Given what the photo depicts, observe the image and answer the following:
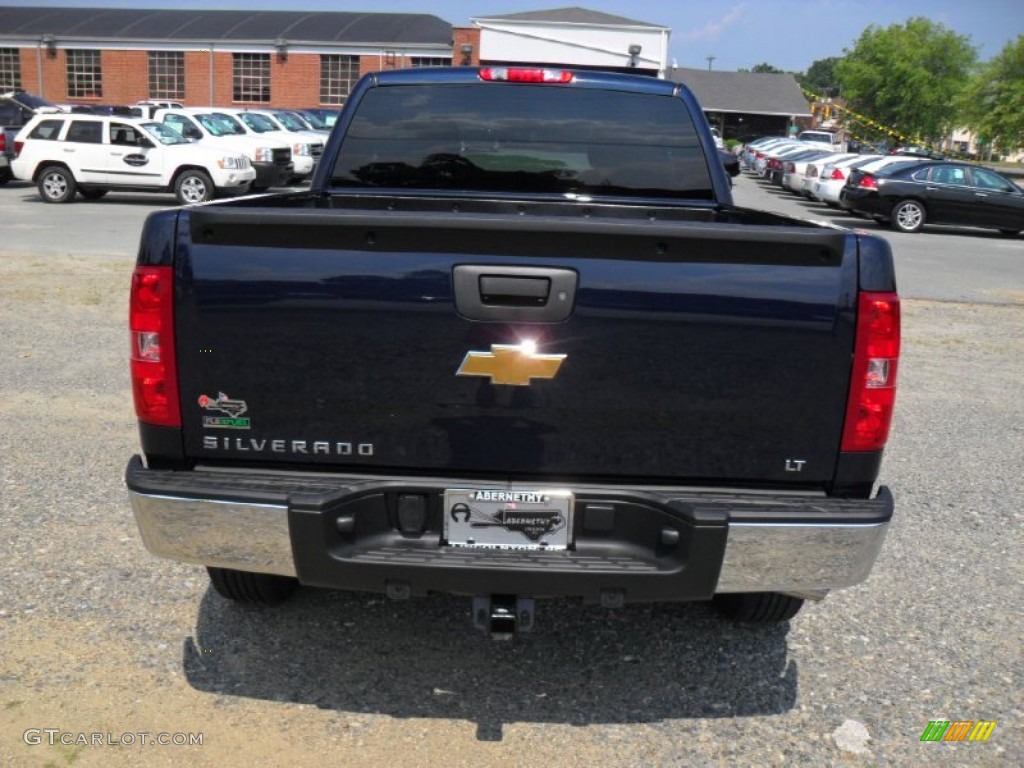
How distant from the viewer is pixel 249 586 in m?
3.74

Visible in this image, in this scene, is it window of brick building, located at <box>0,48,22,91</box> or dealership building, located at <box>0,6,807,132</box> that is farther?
window of brick building, located at <box>0,48,22,91</box>

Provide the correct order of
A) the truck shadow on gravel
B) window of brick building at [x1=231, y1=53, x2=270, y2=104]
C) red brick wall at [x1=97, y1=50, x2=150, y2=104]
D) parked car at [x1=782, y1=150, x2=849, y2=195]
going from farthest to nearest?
red brick wall at [x1=97, y1=50, x2=150, y2=104]
window of brick building at [x1=231, y1=53, x2=270, y2=104]
parked car at [x1=782, y1=150, x2=849, y2=195]
the truck shadow on gravel

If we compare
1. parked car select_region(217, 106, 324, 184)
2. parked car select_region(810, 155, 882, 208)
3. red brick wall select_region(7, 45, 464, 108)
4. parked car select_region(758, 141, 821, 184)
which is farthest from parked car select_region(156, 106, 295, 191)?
red brick wall select_region(7, 45, 464, 108)

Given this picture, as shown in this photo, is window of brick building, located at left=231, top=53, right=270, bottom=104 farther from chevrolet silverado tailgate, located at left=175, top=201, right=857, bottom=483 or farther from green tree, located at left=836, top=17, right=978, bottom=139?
chevrolet silverado tailgate, located at left=175, top=201, right=857, bottom=483

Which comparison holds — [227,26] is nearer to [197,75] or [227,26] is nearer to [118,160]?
[197,75]

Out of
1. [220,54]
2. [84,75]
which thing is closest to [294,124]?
[220,54]

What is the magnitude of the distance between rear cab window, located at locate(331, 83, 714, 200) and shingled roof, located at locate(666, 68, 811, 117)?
7517cm

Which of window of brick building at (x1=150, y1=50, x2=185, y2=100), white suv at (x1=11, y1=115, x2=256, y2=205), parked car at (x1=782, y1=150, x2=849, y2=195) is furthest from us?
window of brick building at (x1=150, y1=50, x2=185, y2=100)

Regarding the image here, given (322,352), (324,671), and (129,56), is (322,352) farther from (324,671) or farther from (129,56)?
(129,56)

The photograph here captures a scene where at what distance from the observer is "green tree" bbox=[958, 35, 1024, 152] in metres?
53.8

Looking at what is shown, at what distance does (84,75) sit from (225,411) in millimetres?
58643

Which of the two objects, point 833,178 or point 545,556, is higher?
point 833,178

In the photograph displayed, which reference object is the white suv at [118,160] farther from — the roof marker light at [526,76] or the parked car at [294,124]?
the roof marker light at [526,76]

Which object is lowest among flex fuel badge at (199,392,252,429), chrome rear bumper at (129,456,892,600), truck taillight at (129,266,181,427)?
chrome rear bumper at (129,456,892,600)
